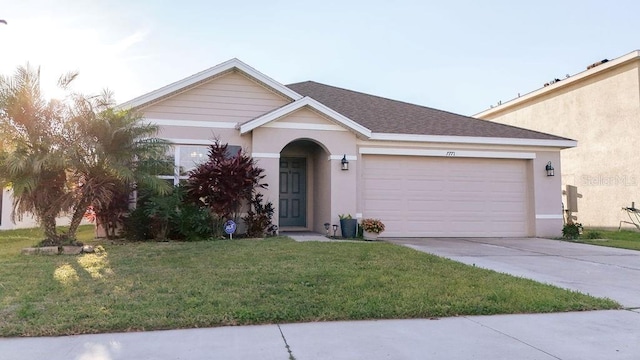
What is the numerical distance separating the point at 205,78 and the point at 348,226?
222 inches

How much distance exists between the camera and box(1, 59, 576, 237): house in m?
11.6

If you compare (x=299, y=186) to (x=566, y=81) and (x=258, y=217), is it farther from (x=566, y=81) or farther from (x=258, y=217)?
(x=566, y=81)

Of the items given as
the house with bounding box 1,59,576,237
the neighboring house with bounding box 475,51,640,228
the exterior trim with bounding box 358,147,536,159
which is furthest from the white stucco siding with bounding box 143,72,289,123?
the neighboring house with bounding box 475,51,640,228

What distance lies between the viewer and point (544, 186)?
13523 mm

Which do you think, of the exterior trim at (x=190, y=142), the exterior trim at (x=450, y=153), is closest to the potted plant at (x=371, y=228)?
the exterior trim at (x=450, y=153)

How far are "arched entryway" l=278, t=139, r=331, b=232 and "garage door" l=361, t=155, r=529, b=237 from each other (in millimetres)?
1645

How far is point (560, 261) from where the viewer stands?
27.9ft

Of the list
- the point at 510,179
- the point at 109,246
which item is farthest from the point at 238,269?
the point at 510,179

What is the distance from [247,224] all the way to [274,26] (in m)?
6.03

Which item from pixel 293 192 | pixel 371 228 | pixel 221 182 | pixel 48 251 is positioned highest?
pixel 221 182

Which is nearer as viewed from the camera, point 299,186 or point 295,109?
point 295,109

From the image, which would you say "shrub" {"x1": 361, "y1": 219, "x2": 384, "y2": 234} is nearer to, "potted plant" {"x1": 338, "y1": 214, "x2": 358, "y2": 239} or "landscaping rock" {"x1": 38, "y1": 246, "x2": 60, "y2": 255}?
"potted plant" {"x1": 338, "y1": 214, "x2": 358, "y2": 239}

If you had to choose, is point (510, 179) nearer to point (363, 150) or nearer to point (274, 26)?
point (363, 150)

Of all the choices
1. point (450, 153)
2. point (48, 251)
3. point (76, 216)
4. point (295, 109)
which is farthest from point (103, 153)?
point (450, 153)
